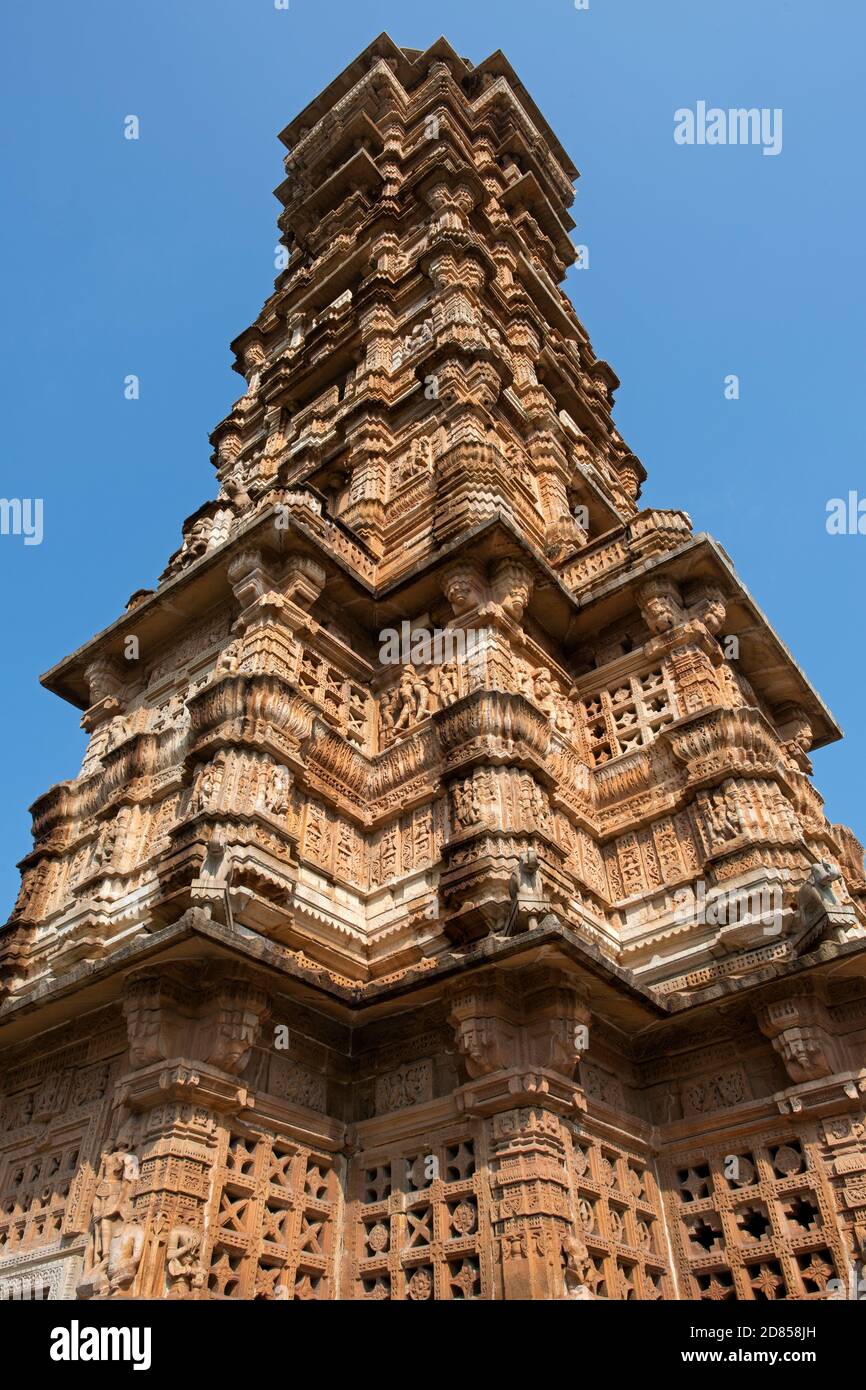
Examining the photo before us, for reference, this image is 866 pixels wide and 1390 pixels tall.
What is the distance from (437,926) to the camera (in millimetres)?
9961

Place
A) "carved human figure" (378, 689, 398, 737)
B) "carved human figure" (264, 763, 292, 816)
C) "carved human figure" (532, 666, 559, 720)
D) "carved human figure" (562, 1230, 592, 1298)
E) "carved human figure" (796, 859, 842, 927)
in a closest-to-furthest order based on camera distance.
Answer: "carved human figure" (562, 1230, 592, 1298) → "carved human figure" (796, 859, 842, 927) → "carved human figure" (264, 763, 292, 816) → "carved human figure" (532, 666, 559, 720) → "carved human figure" (378, 689, 398, 737)

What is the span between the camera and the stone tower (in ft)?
25.7

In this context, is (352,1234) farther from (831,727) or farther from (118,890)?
(831,727)

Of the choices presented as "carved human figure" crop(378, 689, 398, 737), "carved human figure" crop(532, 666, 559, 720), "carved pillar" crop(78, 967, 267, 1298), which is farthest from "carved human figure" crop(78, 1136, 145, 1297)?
"carved human figure" crop(532, 666, 559, 720)

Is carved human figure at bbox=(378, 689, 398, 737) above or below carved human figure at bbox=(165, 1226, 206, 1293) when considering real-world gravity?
above

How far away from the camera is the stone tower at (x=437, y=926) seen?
25.7 feet

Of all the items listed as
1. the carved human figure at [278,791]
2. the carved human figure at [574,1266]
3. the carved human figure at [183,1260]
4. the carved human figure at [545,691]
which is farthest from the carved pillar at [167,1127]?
the carved human figure at [545,691]

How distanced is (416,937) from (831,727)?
9.43 metres

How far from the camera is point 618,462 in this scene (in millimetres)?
24750

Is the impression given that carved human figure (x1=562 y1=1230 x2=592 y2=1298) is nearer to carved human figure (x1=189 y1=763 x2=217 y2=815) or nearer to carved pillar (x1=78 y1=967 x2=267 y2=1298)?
carved pillar (x1=78 y1=967 x2=267 y2=1298)

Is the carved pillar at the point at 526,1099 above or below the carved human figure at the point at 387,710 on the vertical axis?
below

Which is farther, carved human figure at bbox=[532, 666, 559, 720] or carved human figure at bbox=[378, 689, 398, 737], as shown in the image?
carved human figure at bbox=[378, 689, 398, 737]

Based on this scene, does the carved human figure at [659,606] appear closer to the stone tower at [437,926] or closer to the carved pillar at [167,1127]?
the stone tower at [437,926]
